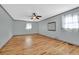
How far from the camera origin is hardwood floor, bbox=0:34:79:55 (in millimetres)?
1331

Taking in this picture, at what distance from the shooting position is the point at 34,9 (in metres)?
1.30

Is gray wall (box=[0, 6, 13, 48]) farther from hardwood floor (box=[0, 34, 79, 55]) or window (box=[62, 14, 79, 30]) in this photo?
window (box=[62, 14, 79, 30])

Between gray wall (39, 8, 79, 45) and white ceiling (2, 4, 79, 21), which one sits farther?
gray wall (39, 8, 79, 45)

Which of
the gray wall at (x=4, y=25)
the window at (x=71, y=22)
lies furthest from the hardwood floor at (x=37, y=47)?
the window at (x=71, y=22)

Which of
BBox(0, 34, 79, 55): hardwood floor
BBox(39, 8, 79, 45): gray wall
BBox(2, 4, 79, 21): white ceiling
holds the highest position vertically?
BBox(2, 4, 79, 21): white ceiling

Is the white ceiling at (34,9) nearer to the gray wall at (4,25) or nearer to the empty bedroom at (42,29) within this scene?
the empty bedroom at (42,29)

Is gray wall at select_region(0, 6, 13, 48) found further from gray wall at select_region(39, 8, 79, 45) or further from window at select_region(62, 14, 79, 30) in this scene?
window at select_region(62, 14, 79, 30)

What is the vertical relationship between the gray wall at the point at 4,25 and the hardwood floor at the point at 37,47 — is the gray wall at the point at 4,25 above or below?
above

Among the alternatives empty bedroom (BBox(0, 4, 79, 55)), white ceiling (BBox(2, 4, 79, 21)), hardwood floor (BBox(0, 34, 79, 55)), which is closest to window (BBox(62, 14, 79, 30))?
empty bedroom (BBox(0, 4, 79, 55))

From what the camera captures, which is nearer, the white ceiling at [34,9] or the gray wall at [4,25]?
the white ceiling at [34,9]

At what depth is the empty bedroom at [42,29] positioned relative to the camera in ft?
4.23

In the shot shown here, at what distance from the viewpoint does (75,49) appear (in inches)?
51.5

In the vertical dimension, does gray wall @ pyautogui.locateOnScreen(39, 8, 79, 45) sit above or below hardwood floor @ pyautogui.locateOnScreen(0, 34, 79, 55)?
above

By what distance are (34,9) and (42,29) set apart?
0.35 m
